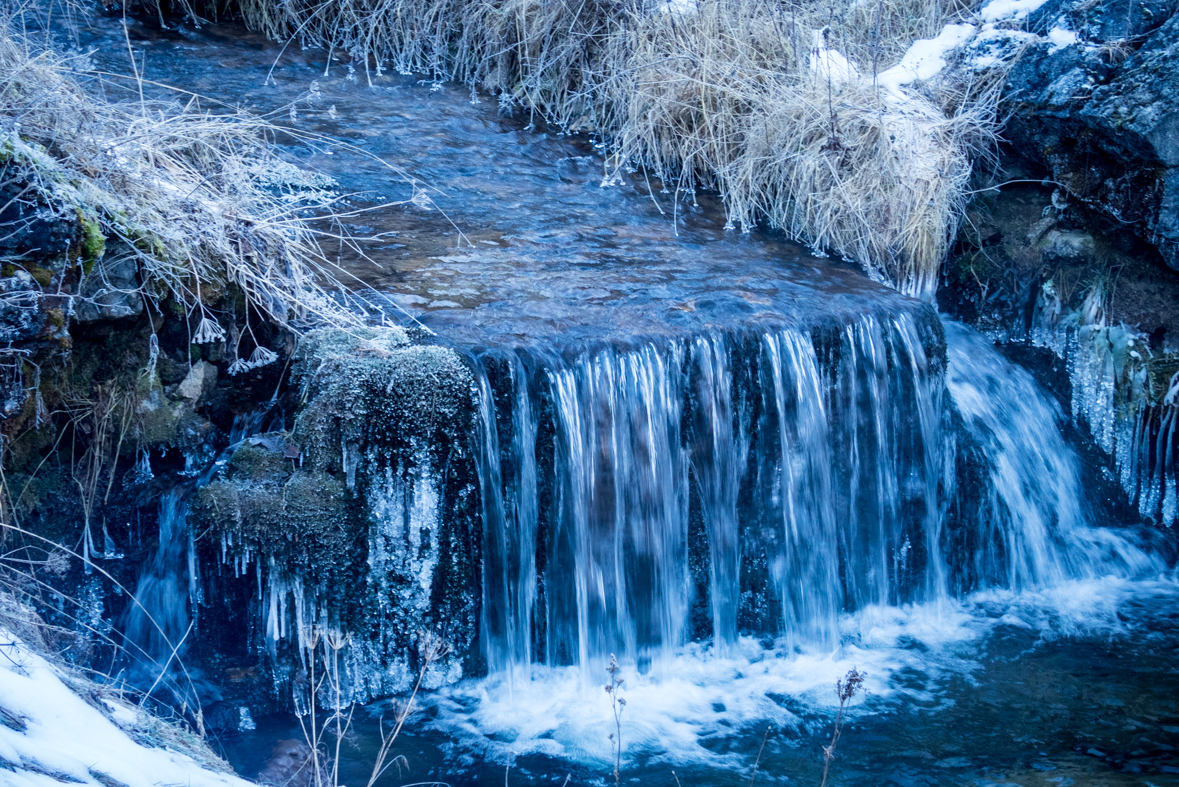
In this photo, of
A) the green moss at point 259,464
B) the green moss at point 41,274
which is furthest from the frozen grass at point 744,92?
the green moss at point 41,274

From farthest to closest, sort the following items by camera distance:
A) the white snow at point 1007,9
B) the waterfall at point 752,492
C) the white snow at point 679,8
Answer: the white snow at point 679,8
the white snow at point 1007,9
the waterfall at point 752,492

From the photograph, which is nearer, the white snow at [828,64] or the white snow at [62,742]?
the white snow at [62,742]

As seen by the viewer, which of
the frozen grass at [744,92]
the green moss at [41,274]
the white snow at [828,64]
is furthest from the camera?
the white snow at [828,64]

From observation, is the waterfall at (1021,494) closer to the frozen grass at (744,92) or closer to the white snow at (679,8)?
the frozen grass at (744,92)

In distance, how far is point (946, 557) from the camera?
439cm

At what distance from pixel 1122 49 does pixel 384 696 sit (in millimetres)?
4845

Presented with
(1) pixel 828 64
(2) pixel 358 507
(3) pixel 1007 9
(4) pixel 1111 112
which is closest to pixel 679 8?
(1) pixel 828 64

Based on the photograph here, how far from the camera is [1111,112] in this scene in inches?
184

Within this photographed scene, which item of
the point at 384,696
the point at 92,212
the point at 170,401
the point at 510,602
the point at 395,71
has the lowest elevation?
the point at 384,696

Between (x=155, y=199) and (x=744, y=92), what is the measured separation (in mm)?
3489

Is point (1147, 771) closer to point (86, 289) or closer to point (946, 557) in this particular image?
point (946, 557)

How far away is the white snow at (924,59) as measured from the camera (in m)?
5.54

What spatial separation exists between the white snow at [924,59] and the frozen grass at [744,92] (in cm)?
11

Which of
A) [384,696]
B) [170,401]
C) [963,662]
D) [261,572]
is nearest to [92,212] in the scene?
[170,401]
